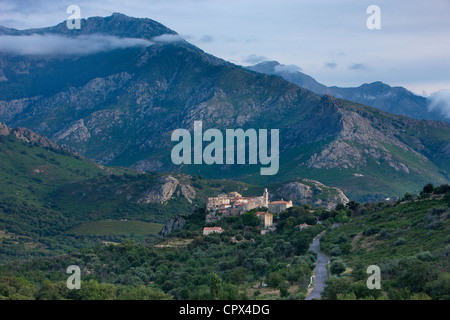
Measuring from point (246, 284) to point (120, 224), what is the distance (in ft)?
414

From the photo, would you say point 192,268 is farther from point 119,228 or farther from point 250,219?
point 119,228

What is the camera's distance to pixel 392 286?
51.7 m

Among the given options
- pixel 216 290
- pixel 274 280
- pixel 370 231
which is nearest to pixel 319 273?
pixel 274 280

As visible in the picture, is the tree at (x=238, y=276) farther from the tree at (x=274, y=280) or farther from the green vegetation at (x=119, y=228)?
the green vegetation at (x=119, y=228)

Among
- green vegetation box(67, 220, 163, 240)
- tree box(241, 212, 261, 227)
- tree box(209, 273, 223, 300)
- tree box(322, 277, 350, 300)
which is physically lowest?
tree box(209, 273, 223, 300)

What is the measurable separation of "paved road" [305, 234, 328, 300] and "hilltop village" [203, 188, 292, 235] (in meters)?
26.7

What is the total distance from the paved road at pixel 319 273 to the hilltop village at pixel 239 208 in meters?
26.7

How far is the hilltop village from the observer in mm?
114969

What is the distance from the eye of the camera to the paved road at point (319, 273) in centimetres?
5549

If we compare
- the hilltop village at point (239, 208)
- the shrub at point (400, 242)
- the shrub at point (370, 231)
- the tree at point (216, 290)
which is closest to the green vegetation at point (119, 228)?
the hilltop village at point (239, 208)

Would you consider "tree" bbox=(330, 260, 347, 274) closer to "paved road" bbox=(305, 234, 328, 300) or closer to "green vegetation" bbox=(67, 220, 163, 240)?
"paved road" bbox=(305, 234, 328, 300)

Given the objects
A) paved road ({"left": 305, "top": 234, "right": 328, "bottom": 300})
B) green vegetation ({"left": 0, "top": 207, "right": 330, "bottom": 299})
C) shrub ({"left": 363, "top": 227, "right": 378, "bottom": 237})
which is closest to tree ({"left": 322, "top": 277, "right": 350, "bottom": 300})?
paved road ({"left": 305, "top": 234, "right": 328, "bottom": 300})
